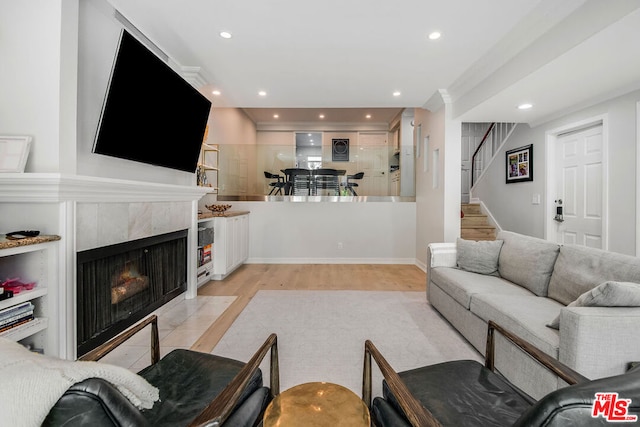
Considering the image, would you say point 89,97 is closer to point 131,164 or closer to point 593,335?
point 131,164

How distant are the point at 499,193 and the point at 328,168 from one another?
10.4 feet

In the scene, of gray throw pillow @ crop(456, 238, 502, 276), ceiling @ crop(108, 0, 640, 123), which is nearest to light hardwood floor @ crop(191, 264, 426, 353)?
gray throw pillow @ crop(456, 238, 502, 276)

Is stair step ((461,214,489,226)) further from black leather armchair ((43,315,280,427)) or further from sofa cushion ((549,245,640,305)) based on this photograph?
black leather armchair ((43,315,280,427))

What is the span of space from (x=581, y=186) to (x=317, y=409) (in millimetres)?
4529

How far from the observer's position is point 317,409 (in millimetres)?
Result: 987

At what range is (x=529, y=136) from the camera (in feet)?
15.2

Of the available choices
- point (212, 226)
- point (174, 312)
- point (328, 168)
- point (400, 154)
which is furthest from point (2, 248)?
point (400, 154)

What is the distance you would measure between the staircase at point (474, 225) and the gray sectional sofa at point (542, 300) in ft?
7.62

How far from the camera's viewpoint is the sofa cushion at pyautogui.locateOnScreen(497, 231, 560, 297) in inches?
93.0

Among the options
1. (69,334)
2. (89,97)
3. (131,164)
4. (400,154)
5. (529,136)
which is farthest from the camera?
(400,154)

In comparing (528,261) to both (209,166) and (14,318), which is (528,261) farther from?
(209,166)

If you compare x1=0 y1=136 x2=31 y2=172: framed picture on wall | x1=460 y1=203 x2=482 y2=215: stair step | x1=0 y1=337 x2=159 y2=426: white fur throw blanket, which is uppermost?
x1=0 y1=136 x2=31 y2=172: framed picture on wall

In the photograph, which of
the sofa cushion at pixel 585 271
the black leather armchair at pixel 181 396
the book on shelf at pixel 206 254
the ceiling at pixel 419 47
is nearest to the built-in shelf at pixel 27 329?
the black leather armchair at pixel 181 396

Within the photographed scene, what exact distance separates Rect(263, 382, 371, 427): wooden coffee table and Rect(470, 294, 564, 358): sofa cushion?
1.27 metres
